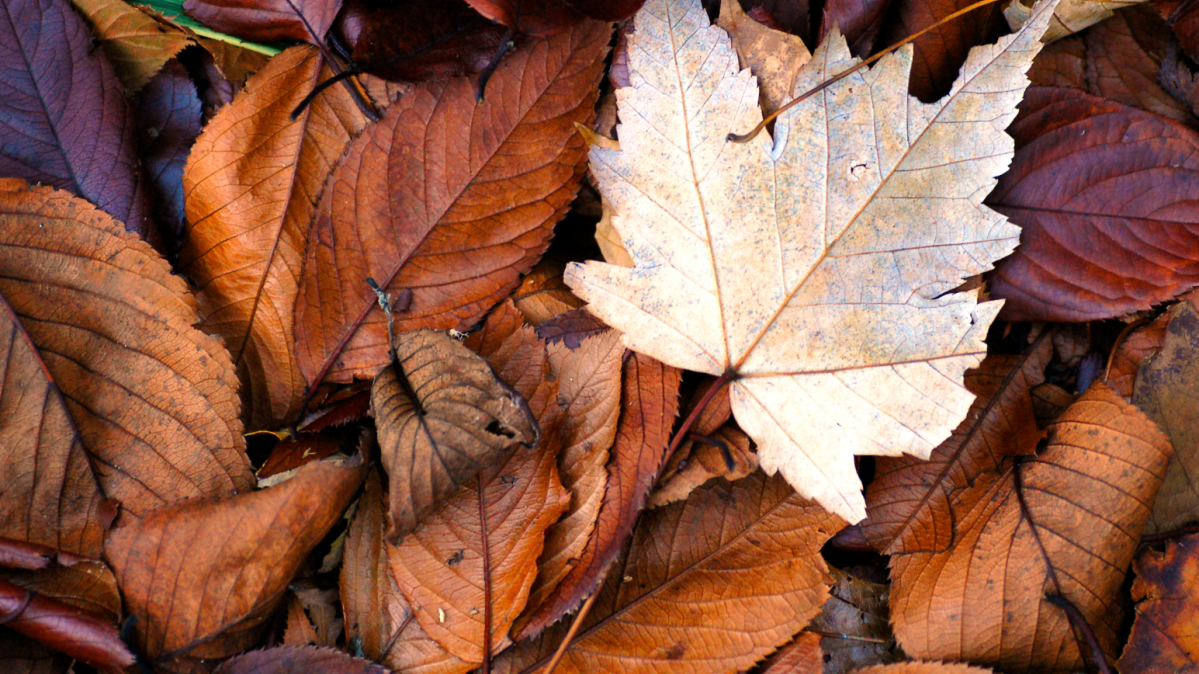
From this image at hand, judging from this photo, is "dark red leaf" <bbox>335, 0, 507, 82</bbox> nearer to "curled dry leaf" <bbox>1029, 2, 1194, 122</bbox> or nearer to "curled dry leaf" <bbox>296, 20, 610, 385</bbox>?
"curled dry leaf" <bbox>296, 20, 610, 385</bbox>

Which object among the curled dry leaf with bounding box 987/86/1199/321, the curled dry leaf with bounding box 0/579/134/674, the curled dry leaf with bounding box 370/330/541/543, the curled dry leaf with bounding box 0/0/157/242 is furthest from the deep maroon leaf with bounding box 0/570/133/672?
the curled dry leaf with bounding box 987/86/1199/321

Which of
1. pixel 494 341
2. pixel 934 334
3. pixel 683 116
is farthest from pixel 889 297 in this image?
pixel 494 341

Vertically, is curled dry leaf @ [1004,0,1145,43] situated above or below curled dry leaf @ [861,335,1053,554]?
above

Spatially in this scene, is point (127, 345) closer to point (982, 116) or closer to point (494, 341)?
point (494, 341)

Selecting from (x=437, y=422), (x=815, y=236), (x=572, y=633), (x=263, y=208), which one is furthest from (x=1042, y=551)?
(x=263, y=208)

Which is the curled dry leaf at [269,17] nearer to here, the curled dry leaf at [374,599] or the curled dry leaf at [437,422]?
the curled dry leaf at [437,422]

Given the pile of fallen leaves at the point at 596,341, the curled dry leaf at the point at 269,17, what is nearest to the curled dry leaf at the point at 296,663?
the pile of fallen leaves at the point at 596,341

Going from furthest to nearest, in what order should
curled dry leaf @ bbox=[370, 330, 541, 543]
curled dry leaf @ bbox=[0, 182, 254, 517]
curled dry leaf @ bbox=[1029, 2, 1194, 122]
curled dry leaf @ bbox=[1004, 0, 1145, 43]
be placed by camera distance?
curled dry leaf @ bbox=[1029, 2, 1194, 122] < curled dry leaf @ bbox=[1004, 0, 1145, 43] < curled dry leaf @ bbox=[0, 182, 254, 517] < curled dry leaf @ bbox=[370, 330, 541, 543]
